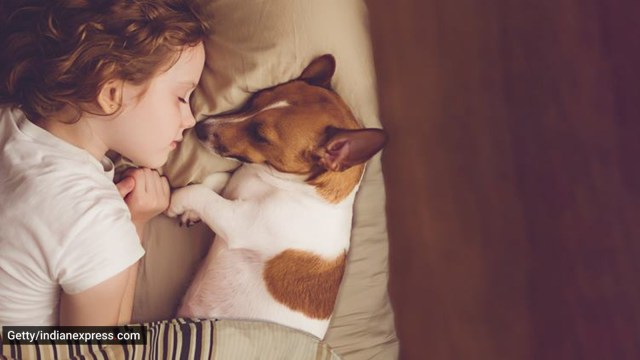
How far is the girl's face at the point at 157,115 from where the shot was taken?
1.01 metres

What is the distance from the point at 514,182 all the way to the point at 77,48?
0.83 meters

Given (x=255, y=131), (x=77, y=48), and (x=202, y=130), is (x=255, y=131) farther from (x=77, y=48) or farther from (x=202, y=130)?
(x=77, y=48)

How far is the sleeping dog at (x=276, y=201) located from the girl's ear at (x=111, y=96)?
0.41 ft

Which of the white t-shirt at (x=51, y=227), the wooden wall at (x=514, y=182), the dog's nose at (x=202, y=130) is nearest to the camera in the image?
the white t-shirt at (x=51, y=227)

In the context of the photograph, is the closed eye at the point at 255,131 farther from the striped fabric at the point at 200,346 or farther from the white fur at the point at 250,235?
the striped fabric at the point at 200,346

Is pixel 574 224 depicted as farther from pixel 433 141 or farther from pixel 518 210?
pixel 433 141

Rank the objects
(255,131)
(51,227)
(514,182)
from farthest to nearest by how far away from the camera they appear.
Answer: (514,182) < (255,131) < (51,227)

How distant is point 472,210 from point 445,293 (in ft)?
0.54

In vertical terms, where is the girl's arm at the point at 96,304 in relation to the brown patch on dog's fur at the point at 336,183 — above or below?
below

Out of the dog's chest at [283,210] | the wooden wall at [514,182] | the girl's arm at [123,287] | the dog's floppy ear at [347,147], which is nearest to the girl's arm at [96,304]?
the girl's arm at [123,287]

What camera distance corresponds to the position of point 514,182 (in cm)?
137

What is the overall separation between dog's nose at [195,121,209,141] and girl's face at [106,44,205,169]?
1cm

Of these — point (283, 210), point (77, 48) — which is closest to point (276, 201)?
point (283, 210)

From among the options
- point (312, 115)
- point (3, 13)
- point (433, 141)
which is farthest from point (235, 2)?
point (433, 141)
